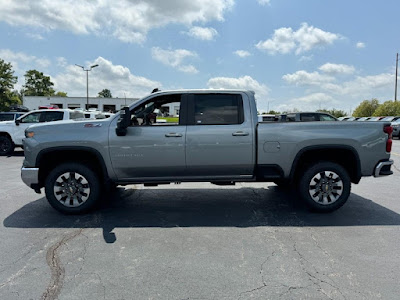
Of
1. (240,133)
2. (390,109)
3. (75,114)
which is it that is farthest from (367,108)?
(240,133)

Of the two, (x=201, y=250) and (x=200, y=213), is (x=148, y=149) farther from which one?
(x=201, y=250)

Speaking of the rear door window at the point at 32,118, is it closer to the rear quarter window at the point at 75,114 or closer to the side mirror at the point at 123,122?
the rear quarter window at the point at 75,114

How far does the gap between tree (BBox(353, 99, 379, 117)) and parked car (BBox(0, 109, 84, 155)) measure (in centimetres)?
5930

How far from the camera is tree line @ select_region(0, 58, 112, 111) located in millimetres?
54781

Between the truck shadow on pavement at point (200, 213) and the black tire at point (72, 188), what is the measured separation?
18 centimetres

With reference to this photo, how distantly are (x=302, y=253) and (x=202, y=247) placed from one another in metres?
1.18

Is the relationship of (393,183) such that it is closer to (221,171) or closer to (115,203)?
(221,171)

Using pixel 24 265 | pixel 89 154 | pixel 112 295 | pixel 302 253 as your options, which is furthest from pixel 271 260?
pixel 89 154

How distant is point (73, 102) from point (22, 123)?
61738 mm

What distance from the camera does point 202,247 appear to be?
3.77 metres

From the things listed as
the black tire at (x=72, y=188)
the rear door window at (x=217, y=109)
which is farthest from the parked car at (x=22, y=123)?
the rear door window at (x=217, y=109)

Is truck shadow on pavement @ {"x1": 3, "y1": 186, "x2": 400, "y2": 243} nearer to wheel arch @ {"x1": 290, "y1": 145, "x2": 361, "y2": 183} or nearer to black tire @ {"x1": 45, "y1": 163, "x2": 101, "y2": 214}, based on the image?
black tire @ {"x1": 45, "y1": 163, "x2": 101, "y2": 214}

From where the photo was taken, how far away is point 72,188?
4938 mm

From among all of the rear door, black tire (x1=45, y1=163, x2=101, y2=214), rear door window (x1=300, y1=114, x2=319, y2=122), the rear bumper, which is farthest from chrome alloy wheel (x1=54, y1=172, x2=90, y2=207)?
rear door window (x1=300, y1=114, x2=319, y2=122)
